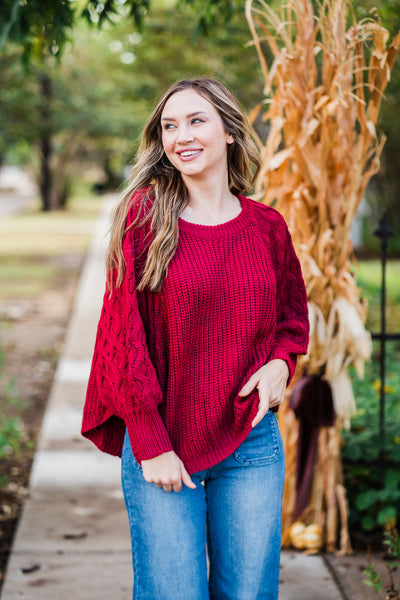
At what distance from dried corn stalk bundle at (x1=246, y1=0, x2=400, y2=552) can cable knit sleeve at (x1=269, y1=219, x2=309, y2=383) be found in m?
0.86

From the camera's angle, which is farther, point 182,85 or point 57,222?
point 57,222

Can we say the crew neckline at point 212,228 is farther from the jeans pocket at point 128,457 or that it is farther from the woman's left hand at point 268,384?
the jeans pocket at point 128,457

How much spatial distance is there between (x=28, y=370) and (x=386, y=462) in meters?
4.20

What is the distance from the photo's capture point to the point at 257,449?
196 cm

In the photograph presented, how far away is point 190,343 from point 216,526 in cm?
53

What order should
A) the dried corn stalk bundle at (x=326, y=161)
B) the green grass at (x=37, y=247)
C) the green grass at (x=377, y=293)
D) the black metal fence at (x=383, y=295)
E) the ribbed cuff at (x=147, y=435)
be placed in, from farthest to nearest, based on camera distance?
the green grass at (x=37, y=247), the green grass at (x=377, y=293), the black metal fence at (x=383, y=295), the dried corn stalk bundle at (x=326, y=161), the ribbed cuff at (x=147, y=435)

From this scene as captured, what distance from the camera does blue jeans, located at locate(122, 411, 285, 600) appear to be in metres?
1.84

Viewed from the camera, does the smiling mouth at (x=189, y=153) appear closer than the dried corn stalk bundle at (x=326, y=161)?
Yes

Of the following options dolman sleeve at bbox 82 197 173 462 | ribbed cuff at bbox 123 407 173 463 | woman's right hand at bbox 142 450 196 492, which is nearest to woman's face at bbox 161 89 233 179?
dolman sleeve at bbox 82 197 173 462

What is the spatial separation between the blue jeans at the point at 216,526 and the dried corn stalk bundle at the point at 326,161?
Answer: 1171mm

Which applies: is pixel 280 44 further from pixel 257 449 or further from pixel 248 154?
pixel 257 449

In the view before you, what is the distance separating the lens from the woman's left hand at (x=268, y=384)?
1.91 metres

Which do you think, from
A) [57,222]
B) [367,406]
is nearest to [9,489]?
[367,406]

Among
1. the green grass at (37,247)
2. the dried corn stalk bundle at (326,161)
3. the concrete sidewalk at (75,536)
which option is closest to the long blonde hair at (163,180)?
the concrete sidewalk at (75,536)
